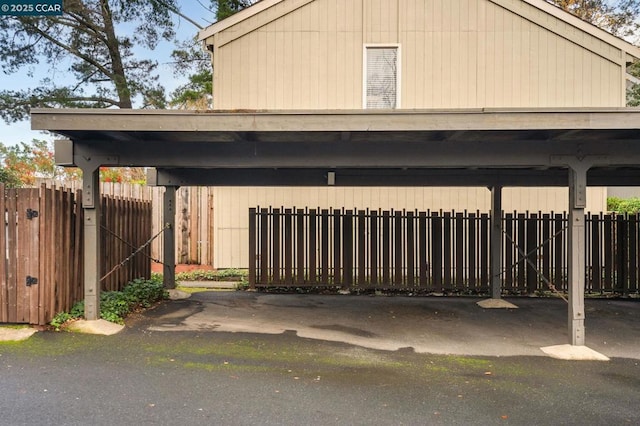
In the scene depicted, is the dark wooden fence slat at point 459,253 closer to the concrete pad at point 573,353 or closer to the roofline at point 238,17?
the concrete pad at point 573,353

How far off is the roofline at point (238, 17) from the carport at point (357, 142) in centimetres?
612

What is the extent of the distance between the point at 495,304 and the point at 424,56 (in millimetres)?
6252

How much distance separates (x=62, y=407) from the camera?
4125 mm

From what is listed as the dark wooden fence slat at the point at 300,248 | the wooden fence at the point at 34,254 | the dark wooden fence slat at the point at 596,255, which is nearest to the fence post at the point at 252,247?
the dark wooden fence slat at the point at 300,248

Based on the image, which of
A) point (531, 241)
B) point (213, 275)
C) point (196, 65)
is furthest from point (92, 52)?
point (531, 241)

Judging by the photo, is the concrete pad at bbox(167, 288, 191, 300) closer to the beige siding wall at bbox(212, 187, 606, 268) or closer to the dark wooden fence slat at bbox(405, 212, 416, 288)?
the beige siding wall at bbox(212, 187, 606, 268)

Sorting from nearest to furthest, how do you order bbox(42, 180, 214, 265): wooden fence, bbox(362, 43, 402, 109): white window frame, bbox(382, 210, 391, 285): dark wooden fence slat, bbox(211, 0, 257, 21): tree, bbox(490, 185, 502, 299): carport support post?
bbox(490, 185, 502, 299): carport support post
bbox(382, 210, 391, 285): dark wooden fence slat
bbox(362, 43, 402, 109): white window frame
bbox(42, 180, 214, 265): wooden fence
bbox(211, 0, 257, 21): tree

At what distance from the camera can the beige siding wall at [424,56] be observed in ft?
38.5

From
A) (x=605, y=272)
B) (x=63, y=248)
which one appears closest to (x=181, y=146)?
(x=63, y=248)

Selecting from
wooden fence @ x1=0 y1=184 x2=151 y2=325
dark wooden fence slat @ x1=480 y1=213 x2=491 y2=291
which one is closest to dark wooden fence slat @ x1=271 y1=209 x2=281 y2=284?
dark wooden fence slat @ x1=480 y1=213 x2=491 y2=291

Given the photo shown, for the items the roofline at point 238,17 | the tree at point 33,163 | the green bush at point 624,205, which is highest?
the roofline at point 238,17

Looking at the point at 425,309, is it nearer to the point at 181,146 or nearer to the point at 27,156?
the point at 181,146

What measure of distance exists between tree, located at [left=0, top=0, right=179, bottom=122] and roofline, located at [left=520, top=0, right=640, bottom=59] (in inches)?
533

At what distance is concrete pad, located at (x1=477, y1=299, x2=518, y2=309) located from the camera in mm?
9141
